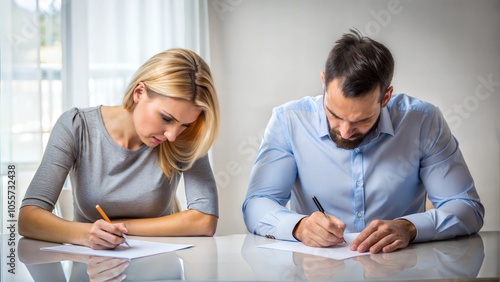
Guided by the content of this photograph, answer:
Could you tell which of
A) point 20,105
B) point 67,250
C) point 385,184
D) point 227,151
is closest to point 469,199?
point 385,184

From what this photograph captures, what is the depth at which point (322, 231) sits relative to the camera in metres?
1.40

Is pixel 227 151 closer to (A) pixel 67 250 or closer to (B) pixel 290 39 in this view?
(B) pixel 290 39

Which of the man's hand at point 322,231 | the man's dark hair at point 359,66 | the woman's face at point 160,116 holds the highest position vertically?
the man's dark hair at point 359,66

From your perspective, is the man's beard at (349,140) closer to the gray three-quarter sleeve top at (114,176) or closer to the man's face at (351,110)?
the man's face at (351,110)

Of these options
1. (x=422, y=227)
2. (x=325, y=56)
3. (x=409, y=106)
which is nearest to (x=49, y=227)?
(x=422, y=227)

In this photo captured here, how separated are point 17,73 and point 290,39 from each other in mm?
1700

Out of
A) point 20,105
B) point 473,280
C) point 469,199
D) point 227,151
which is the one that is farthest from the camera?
point 227,151

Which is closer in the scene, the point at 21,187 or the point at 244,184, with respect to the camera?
the point at 21,187

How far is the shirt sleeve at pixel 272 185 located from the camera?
1.61 m

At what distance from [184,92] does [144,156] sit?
0.27 metres

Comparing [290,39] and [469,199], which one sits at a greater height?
[290,39]

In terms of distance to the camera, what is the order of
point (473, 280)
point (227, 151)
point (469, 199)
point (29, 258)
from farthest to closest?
point (227, 151) → point (469, 199) → point (29, 258) → point (473, 280)

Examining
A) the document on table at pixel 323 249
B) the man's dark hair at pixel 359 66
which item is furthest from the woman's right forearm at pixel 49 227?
the man's dark hair at pixel 359 66

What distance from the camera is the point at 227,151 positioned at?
3924 millimetres
